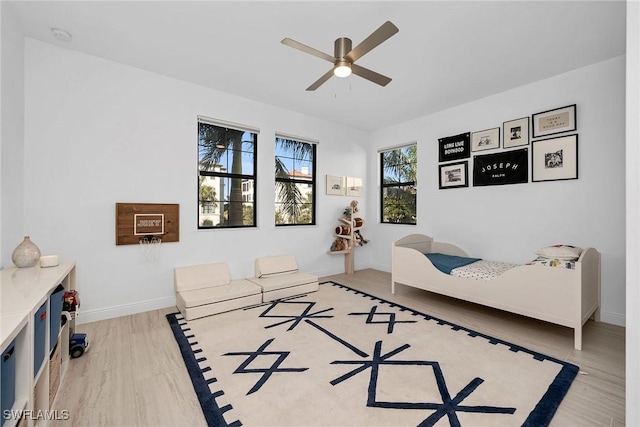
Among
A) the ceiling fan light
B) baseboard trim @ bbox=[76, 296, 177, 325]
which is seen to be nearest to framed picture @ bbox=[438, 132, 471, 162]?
the ceiling fan light

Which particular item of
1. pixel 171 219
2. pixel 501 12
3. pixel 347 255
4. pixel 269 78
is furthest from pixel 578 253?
pixel 171 219

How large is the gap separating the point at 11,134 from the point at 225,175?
6.29ft

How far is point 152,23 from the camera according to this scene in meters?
2.29

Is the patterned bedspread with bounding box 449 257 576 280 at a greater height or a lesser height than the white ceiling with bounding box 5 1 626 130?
lesser

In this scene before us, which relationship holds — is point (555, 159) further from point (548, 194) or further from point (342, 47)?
point (342, 47)

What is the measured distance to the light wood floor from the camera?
4.98 feet

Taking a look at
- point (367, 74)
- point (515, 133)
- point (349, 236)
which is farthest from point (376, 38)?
point (349, 236)

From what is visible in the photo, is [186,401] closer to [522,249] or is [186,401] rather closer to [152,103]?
[152,103]

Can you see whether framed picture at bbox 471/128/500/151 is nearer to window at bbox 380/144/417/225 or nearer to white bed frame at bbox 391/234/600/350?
window at bbox 380/144/417/225

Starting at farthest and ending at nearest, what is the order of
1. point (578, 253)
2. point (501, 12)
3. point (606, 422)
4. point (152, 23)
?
point (578, 253) < point (152, 23) < point (501, 12) < point (606, 422)

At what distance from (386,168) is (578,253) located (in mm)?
3053

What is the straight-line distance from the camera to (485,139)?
3672mm

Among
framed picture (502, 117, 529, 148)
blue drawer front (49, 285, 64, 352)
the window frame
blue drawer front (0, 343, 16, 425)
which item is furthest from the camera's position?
the window frame

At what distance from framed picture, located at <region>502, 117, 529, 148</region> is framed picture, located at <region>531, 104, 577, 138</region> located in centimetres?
8
